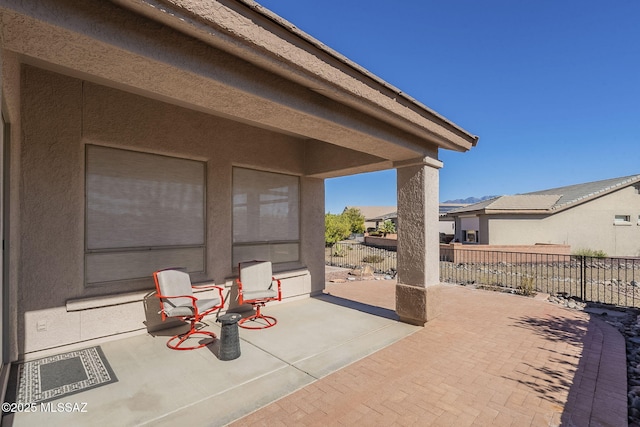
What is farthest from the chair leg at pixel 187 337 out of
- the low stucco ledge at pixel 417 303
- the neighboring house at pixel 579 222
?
the neighboring house at pixel 579 222

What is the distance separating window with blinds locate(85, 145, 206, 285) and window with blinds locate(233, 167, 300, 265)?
794mm

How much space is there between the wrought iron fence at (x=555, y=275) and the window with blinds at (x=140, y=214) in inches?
327

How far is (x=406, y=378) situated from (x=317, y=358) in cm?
117

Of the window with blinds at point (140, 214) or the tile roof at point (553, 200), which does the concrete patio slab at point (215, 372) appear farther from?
the tile roof at point (553, 200)

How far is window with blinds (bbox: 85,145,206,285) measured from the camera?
14.8 ft

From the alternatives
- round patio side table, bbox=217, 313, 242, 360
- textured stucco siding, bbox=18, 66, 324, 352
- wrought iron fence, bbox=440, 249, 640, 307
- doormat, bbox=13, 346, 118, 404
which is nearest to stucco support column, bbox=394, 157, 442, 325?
round patio side table, bbox=217, 313, 242, 360

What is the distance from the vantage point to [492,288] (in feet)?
28.3

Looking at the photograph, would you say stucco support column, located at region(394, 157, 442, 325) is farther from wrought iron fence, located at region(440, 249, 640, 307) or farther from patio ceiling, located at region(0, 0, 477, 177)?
wrought iron fence, located at region(440, 249, 640, 307)

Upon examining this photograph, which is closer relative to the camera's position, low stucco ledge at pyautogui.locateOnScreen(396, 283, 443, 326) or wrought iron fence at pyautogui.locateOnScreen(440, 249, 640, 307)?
low stucco ledge at pyautogui.locateOnScreen(396, 283, 443, 326)

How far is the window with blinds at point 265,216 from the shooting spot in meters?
6.26

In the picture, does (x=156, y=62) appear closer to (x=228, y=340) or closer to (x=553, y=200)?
(x=228, y=340)

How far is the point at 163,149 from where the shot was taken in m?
5.10

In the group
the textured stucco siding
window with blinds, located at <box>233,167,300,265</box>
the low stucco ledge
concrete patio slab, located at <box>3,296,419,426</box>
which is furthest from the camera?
window with blinds, located at <box>233,167,300,265</box>

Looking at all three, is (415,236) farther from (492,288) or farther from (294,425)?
(492,288)
